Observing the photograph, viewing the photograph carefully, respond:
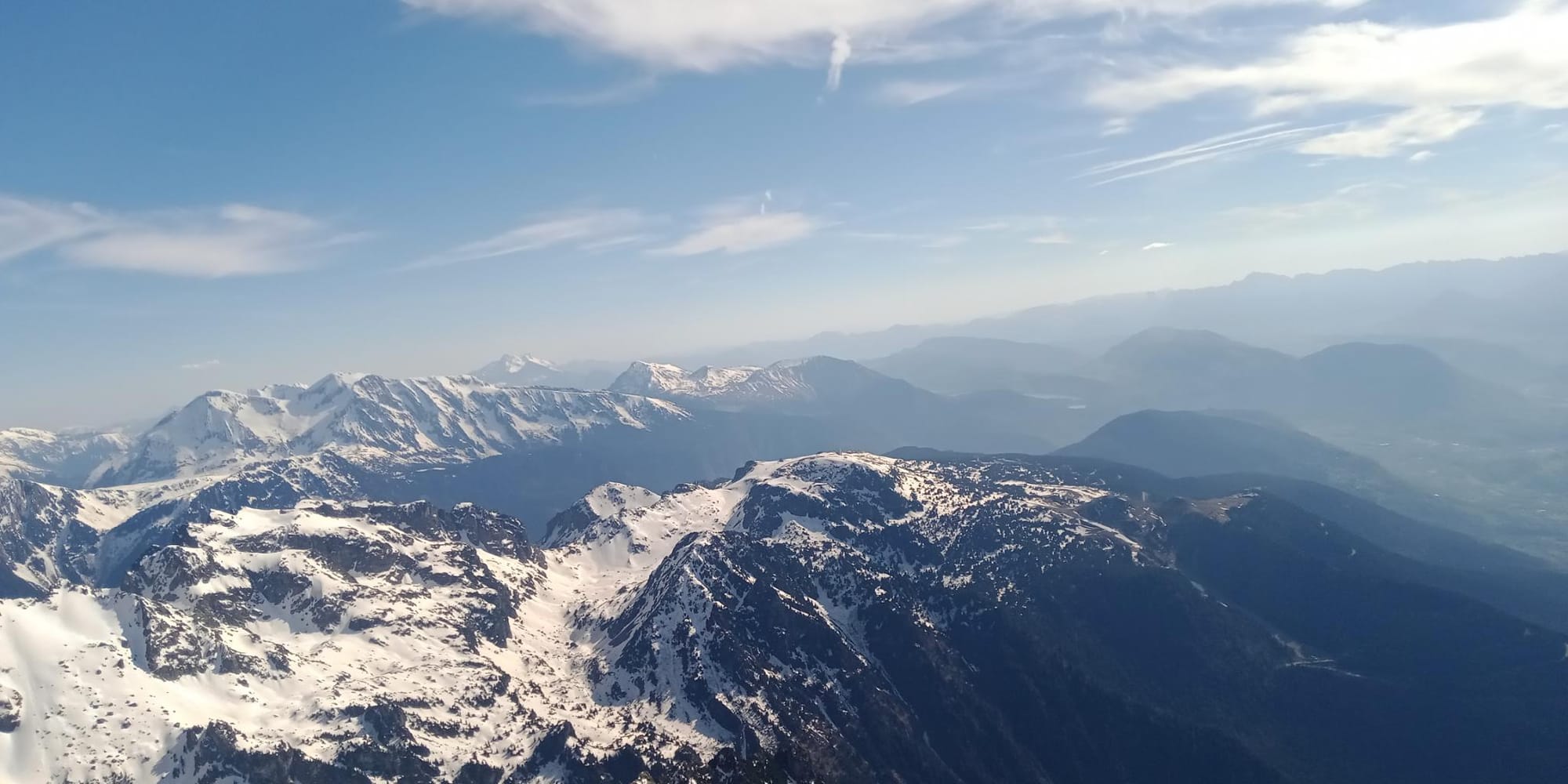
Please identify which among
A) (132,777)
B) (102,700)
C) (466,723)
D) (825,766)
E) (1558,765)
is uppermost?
(102,700)

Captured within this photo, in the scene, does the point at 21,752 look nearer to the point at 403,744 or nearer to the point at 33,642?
the point at 33,642

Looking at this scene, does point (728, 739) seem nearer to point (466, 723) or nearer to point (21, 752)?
point (466, 723)

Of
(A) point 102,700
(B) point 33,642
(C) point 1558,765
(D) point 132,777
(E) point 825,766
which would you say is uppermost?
(B) point 33,642

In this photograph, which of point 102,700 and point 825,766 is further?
point 825,766

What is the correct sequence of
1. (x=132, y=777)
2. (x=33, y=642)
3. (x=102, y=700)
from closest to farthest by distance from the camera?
1. (x=132, y=777)
2. (x=102, y=700)
3. (x=33, y=642)

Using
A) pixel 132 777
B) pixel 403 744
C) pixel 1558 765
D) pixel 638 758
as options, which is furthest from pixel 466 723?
pixel 1558 765

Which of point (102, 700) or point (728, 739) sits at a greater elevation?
point (102, 700)

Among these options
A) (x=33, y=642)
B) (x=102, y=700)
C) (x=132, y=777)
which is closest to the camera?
(x=132, y=777)

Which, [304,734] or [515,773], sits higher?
[304,734]

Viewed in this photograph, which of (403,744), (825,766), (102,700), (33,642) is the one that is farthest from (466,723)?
(33,642)
